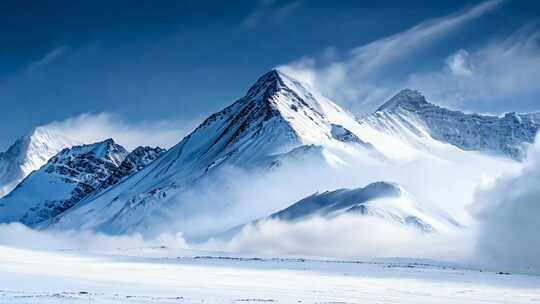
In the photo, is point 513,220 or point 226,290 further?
point 513,220

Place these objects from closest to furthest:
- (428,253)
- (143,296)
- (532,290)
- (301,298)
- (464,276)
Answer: (143,296)
(301,298)
(532,290)
(464,276)
(428,253)

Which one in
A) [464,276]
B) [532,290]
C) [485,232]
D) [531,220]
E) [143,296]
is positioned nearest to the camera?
[143,296]

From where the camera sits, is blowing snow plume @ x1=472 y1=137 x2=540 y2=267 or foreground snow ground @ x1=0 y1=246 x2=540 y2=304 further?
blowing snow plume @ x1=472 y1=137 x2=540 y2=267

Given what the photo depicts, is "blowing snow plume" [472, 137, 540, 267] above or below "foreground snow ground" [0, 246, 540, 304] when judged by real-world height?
above

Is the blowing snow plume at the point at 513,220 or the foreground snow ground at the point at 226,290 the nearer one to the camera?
the foreground snow ground at the point at 226,290

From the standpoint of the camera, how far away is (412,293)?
65312mm

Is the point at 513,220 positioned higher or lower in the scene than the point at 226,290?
higher

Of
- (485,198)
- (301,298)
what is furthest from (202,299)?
(485,198)

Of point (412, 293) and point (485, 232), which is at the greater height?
point (485, 232)

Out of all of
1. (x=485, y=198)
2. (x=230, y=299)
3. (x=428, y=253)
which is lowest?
(x=230, y=299)

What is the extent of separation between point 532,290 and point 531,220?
82381mm

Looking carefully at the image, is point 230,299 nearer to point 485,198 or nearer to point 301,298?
point 301,298

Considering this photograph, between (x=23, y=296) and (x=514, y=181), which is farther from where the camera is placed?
(x=514, y=181)

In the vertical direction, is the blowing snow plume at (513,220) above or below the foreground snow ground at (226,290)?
above
